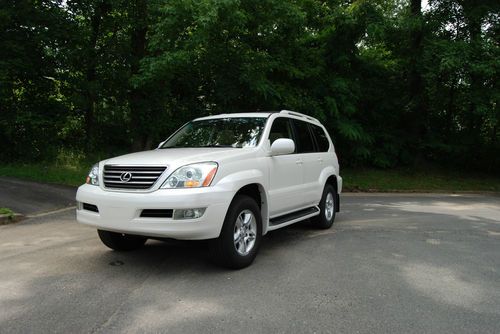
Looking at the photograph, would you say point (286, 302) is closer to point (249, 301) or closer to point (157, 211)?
point (249, 301)

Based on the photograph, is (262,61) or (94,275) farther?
(262,61)

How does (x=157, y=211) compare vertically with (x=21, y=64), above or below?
below

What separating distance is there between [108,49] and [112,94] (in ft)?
5.79

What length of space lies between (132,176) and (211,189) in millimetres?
884

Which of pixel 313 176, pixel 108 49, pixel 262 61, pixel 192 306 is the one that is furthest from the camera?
pixel 108 49

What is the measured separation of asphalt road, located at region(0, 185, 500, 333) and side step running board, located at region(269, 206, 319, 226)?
41cm

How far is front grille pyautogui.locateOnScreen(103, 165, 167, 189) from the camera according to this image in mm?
4836

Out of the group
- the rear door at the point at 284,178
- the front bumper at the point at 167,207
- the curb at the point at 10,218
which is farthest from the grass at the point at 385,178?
the front bumper at the point at 167,207

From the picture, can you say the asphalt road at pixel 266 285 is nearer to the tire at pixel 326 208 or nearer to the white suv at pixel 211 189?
the tire at pixel 326 208

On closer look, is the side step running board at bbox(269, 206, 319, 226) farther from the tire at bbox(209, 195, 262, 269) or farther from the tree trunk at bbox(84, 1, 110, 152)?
the tree trunk at bbox(84, 1, 110, 152)

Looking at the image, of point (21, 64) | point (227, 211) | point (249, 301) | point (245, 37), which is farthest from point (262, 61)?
point (249, 301)

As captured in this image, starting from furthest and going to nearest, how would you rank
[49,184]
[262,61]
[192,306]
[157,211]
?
[262,61]
[49,184]
[157,211]
[192,306]

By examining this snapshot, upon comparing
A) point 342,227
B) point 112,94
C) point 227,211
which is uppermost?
point 112,94

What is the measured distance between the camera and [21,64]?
1542cm
